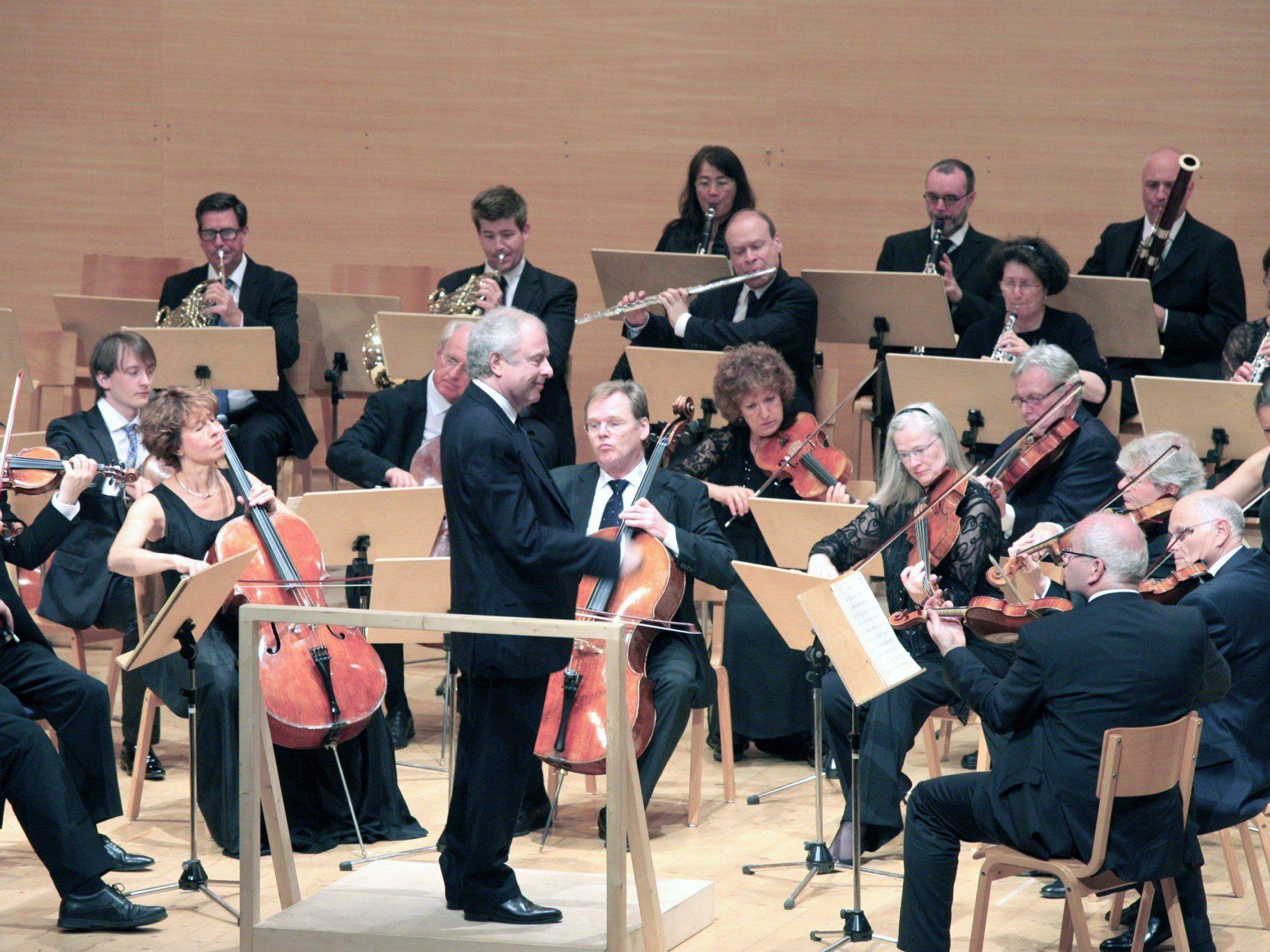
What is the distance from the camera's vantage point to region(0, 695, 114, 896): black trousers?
10.8ft

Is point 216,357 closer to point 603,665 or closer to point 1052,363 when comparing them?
point 603,665

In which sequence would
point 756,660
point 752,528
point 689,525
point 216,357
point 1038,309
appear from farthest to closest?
point 216,357
point 1038,309
point 752,528
point 756,660
point 689,525

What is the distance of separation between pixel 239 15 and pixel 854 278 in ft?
11.9

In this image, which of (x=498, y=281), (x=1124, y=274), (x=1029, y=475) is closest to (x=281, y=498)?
(x=498, y=281)

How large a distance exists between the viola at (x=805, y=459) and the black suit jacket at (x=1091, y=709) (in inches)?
61.9

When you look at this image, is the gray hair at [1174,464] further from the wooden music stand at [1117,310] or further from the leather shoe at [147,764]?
the leather shoe at [147,764]

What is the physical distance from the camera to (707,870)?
12.5 ft

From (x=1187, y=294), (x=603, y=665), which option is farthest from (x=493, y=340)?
(x=1187, y=294)

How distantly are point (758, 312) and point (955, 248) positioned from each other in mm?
827

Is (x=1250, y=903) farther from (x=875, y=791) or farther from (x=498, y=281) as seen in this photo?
(x=498, y=281)

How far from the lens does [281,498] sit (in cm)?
566

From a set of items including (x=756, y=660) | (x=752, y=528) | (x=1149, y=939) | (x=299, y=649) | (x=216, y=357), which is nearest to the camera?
(x=1149, y=939)

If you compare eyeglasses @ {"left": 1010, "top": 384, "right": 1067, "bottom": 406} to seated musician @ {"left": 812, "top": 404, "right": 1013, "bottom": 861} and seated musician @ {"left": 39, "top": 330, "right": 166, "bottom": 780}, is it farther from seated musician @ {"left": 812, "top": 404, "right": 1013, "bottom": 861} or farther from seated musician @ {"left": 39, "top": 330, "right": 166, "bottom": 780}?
seated musician @ {"left": 39, "top": 330, "right": 166, "bottom": 780}

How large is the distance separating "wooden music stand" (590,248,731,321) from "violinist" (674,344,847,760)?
0.55m
